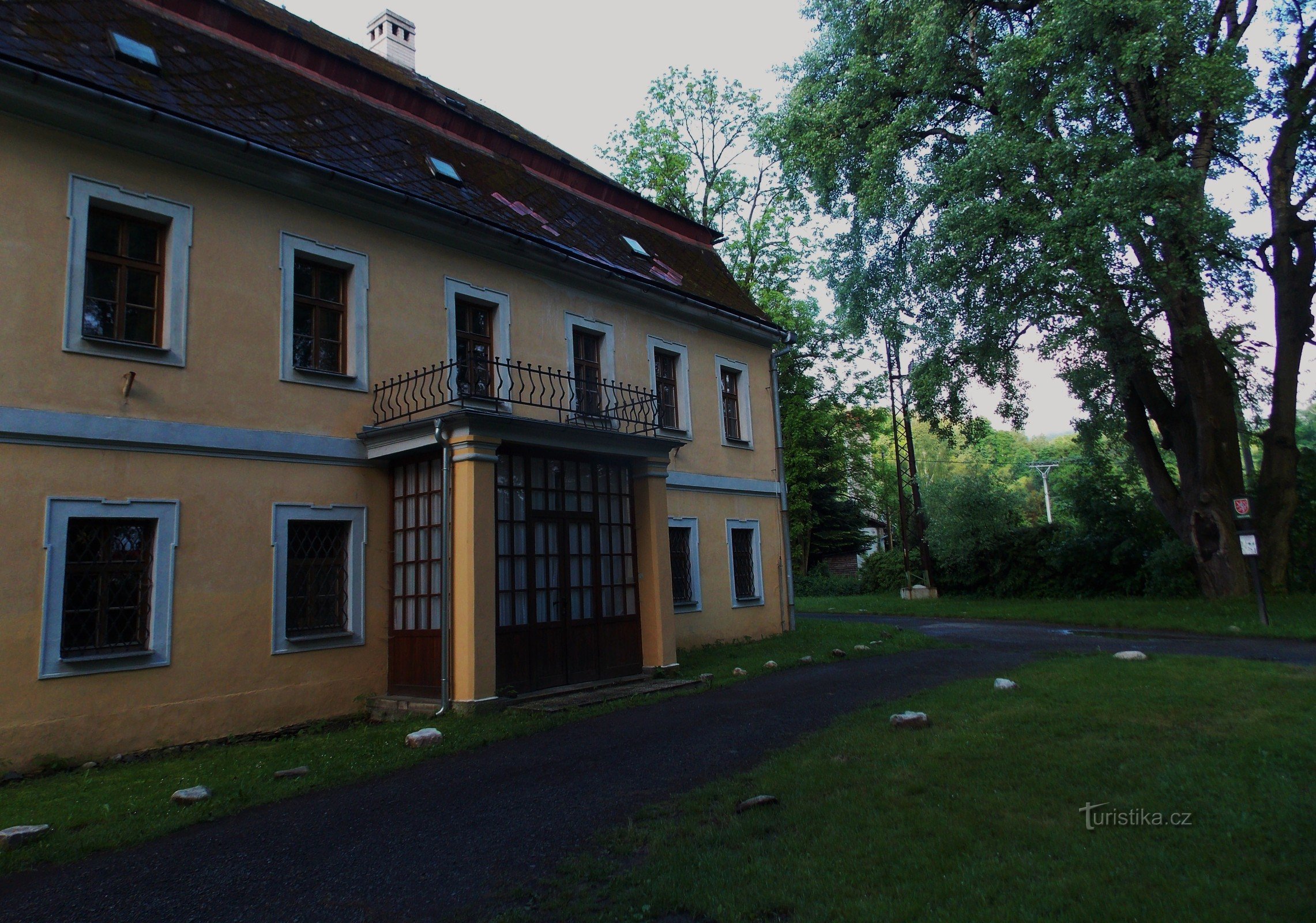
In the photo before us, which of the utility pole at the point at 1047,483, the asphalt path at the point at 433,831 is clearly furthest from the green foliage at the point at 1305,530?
the utility pole at the point at 1047,483

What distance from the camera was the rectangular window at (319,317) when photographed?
9906 millimetres

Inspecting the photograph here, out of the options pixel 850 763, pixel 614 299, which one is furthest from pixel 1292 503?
pixel 850 763

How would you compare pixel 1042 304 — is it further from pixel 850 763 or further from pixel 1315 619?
pixel 850 763

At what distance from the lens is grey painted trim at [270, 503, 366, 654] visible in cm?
916

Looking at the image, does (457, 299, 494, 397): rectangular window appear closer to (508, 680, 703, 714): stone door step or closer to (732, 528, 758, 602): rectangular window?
(508, 680, 703, 714): stone door step

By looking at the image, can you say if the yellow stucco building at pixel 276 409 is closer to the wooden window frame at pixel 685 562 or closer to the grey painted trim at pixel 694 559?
the grey painted trim at pixel 694 559

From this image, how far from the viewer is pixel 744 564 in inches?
646

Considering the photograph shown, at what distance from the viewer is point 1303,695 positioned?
748cm

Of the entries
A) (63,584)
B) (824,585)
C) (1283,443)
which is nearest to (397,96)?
(63,584)

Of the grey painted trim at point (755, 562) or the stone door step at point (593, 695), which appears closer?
the stone door step at point (593, 695)

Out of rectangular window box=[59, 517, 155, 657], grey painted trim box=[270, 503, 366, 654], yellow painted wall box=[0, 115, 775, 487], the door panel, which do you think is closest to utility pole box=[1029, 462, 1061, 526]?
yellow painted wall box=[0, 115, 775, 487]

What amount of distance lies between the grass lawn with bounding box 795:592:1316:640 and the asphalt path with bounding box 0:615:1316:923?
9.45 metres

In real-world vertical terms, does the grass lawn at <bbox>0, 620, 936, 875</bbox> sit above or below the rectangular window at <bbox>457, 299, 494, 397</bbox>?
below

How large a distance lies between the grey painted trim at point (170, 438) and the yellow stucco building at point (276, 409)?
3cm
